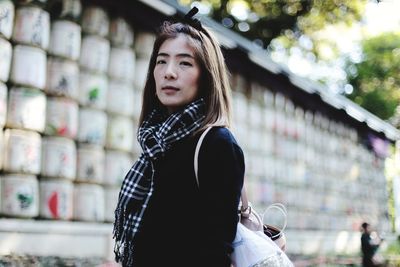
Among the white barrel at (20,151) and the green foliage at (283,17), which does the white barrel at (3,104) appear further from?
the green foliage at (283,17)

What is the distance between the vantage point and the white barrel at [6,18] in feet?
14.9

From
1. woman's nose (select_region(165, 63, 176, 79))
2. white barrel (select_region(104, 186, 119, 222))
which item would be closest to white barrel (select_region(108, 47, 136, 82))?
white barrel (select_region(104, 186, 119, 222))

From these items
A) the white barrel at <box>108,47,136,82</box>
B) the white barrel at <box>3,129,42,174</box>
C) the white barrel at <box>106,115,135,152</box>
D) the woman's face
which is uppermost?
the white barrel at <box>108,47,136,82</box>

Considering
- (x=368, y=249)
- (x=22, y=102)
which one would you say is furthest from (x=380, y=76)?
(x=22, y=102)

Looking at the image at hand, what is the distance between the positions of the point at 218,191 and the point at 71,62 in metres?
4.14

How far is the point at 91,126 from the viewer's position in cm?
540

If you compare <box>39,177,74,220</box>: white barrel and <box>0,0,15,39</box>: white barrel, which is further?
<box>39,177,74,220</box>: white barrel

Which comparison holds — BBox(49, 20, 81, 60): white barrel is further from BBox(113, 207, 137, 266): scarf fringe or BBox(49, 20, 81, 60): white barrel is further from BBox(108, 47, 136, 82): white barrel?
BBox(113, 207, 137, 266): scarf fringe

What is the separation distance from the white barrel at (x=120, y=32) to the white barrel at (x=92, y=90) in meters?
0.52

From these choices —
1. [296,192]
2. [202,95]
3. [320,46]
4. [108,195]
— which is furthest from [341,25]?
[202,95]

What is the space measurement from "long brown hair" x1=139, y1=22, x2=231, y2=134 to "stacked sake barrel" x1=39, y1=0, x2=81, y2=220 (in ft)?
11.3

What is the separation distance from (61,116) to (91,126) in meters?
0.43

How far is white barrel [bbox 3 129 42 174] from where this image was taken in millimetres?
4562

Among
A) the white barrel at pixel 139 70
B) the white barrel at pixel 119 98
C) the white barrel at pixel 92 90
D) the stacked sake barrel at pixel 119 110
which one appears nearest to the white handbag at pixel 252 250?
the white barrel at pixel 92 90
